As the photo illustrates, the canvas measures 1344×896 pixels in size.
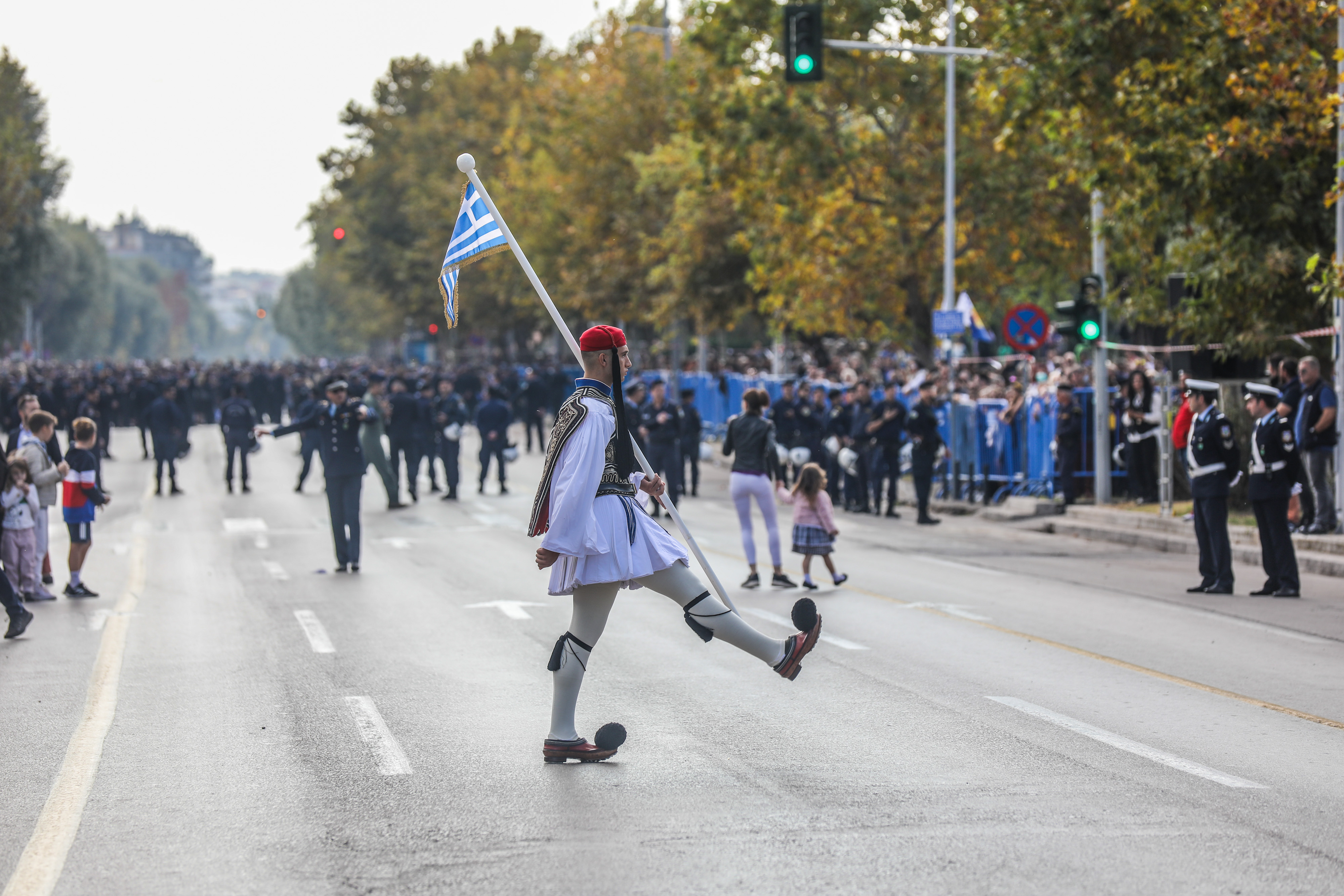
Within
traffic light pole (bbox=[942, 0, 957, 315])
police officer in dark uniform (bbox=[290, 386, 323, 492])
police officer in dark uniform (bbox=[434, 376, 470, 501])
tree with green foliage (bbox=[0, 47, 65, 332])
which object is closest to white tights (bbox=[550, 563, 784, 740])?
police officer in dark uniform (bbox=[434, 376, 470, 501])

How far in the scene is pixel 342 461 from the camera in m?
16.1

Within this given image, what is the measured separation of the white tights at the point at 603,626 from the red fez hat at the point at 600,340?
1026 millimetres

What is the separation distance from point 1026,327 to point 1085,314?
2.00 meters

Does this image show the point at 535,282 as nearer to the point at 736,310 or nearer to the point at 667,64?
the point at 667,64

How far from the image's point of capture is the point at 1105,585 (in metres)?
15.2

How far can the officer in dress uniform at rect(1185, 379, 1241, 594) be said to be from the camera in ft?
47.2

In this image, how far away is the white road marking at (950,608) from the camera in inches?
500

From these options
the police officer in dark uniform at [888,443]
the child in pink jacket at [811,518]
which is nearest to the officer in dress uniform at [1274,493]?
the child in pink jacket at [811,518]

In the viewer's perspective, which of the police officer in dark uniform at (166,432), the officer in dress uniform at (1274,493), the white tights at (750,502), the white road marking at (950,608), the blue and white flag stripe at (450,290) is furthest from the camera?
the police officer in dark uniform at (166,432)

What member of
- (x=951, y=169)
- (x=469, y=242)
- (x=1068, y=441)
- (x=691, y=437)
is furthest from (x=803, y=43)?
(x=469, y=242)

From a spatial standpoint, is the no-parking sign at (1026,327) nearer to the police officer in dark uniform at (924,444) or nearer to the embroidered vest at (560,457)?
the police officer in dark uniform at (924,444)

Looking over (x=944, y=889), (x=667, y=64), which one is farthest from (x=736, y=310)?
(x=944, y=889)

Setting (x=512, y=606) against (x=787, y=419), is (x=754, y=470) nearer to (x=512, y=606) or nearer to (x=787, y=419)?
(x=512, y=606)

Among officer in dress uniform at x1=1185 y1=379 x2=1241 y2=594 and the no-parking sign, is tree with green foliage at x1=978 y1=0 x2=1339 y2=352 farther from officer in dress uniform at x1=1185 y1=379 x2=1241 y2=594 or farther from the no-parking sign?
officer in dress uniform at x1=1185 y1=379 x2=1241 y2=594
